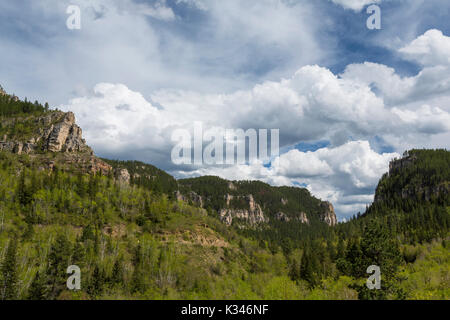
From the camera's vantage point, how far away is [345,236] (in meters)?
197

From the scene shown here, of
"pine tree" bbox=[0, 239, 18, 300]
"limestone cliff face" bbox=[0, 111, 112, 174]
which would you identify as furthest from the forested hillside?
"limestone cliff face" bbox=[0, 111, 112, 174]

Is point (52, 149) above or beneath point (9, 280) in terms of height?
above

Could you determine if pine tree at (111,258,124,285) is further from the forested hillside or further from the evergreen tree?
the evergreen tree

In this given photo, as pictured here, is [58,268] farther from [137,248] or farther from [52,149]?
[52,149]

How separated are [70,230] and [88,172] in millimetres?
68441

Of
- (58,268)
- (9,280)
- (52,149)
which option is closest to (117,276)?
(58,268)

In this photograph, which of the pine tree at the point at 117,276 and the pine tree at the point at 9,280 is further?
the pine tree at the point at 117,276

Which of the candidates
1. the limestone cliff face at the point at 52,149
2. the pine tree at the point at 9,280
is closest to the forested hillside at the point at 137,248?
the pine tree at the point at 9,280

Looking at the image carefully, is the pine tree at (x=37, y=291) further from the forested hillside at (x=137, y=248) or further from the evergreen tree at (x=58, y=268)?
the evergreen tree at (x=58, y=268)

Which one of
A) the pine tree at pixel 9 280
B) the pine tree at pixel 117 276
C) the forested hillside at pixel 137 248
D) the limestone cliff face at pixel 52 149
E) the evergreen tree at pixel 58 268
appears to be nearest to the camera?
the forested hillside at pixel 137 248

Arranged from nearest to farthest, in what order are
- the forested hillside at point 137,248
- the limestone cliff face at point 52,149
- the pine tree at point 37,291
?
the forested hillside at point 137,248 < the pine tree at point 37,291 < the limestone cliff face at point 52,149
